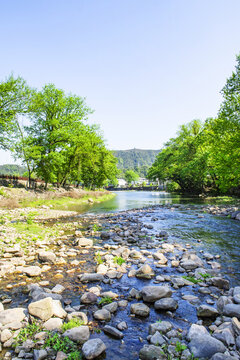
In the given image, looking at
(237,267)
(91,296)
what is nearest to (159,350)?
(91,296)

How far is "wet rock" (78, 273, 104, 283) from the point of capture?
576 cm

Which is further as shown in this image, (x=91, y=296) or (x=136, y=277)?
(x=136, y=277)

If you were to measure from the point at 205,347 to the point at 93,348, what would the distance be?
69.9 inches

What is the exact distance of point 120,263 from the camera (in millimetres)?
7086

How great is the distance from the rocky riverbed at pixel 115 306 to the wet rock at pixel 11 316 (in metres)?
0.02

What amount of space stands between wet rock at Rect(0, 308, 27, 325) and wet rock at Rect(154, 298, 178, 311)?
2.81 meters

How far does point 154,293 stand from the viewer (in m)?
4.75

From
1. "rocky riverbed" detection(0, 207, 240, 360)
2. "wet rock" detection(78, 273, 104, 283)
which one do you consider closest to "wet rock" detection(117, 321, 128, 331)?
"rocky riverbed" detection(0, 207, 240, 360)

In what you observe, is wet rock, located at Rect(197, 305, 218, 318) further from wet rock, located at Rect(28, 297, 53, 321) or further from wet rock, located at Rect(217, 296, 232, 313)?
wet rock, located at Rect(28, 297, 53, 321)

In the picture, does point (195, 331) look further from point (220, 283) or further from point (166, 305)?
point (220, 283)

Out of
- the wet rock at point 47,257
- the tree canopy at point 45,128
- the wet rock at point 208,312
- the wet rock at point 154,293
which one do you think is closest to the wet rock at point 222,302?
the wet rock at point 208,312

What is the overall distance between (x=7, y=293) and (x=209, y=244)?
8426 mm

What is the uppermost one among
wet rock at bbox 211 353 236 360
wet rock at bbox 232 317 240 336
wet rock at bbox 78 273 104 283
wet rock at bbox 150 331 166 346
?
wet rock at bbox 211 353 236 360

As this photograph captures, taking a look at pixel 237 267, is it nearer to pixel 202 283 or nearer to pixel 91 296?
pixel 202 283
